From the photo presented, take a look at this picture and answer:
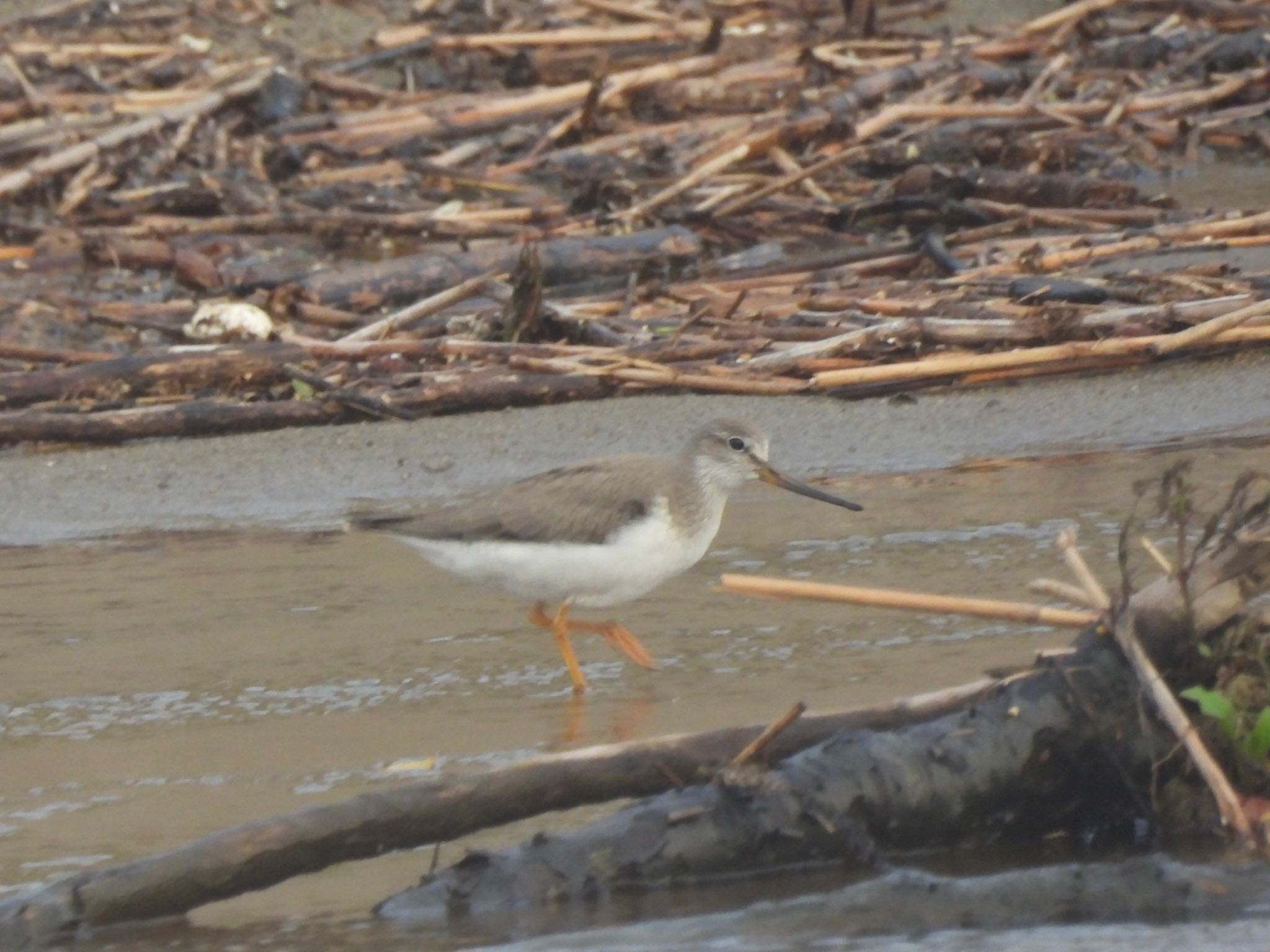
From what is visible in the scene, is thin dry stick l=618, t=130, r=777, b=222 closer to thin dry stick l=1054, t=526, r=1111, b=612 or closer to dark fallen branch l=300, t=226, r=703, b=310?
dark fallen branch l=300, t=226, r=703, b=310

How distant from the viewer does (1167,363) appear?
334 inches

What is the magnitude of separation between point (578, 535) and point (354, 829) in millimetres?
2223

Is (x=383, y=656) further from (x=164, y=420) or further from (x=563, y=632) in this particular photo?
(x=164, y=420)

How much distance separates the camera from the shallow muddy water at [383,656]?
15.5 ft

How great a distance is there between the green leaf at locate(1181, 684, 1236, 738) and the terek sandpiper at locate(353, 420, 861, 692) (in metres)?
1.97

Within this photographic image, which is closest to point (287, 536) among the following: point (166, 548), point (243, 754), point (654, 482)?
point (166, 548)

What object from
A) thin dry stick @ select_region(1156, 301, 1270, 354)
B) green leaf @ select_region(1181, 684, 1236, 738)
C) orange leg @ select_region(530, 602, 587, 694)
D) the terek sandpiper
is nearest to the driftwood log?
green leaf @ select_region(1181, 684, 1236, 738)

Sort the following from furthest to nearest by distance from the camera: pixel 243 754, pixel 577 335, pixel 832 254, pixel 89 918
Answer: pixel 832 254 < pixel 577 335 < pixel 243 754 < pixel 89 918

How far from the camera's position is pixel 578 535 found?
19.7 ft

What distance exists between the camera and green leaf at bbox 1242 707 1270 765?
4141mm

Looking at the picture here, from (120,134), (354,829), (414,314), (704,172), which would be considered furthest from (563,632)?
(120,134)

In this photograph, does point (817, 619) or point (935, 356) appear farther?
point (935, 356)

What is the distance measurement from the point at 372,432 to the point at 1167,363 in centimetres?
335

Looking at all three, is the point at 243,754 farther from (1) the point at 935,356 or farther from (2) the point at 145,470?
(1) the point at 935,356
